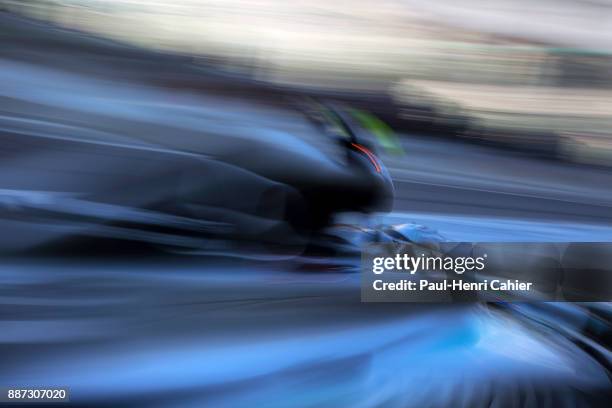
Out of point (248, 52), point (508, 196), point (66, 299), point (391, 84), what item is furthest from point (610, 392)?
point (66, 299)

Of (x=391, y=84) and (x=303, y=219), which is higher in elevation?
(x=391, y=84)

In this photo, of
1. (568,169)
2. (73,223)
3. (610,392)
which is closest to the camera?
(73,223)

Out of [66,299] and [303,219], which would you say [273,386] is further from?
[66,299]

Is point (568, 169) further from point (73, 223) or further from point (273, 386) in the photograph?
point (73, 223)

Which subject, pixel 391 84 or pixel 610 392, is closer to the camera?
pixel 391 84

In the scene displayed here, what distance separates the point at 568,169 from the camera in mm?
1664

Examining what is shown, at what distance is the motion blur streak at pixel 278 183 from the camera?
1.57 m

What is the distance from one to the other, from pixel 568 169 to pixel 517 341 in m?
0.49

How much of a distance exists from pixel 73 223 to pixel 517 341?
123 centimetres

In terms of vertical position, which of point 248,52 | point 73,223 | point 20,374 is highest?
point 248,52

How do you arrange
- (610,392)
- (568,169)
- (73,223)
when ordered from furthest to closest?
(610,392) → (568,169) → (73,223)

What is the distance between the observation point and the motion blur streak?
157cm

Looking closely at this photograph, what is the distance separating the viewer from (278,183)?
5.28 feet

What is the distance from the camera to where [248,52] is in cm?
160
